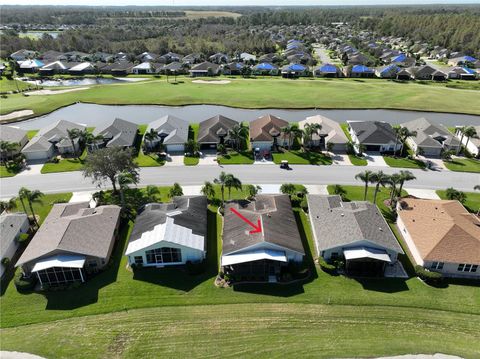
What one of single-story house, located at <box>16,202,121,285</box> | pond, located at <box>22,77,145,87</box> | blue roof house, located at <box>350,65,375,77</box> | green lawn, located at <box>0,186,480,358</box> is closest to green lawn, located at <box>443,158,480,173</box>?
green lawn, located at <box>0,186,480,358</box>

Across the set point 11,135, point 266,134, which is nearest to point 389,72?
point 266,134

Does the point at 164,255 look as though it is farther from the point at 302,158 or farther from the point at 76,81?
the point at 76,81

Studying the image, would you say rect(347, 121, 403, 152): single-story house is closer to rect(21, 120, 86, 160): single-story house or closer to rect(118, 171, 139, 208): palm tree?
rect(118, 171, 139, 208): palm tree

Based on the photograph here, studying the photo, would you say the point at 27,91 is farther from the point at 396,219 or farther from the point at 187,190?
the point at 396,219

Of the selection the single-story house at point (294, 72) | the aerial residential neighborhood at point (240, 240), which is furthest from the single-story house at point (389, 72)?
the aerial residential neighborhood at point (240, 240)

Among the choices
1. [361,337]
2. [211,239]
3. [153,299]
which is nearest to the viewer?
[361,337]

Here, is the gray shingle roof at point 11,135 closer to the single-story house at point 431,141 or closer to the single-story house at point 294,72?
the single-story house at point 431,141

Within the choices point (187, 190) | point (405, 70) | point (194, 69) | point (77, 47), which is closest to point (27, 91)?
point (194, 69)
